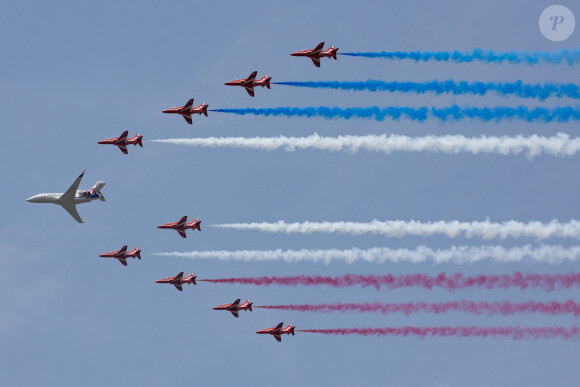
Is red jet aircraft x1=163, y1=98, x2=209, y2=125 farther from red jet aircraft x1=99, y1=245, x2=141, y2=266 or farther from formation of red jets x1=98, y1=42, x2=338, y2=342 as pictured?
red jet aircraft x1=99, y1=245, x2=141, y2=266

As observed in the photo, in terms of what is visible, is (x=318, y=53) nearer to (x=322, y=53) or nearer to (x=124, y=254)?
(x=322, y=53)

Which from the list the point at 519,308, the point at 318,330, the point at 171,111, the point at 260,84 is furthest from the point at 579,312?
the point at 171,111

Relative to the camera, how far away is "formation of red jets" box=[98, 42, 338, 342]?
107m

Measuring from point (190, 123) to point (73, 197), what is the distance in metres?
24.0

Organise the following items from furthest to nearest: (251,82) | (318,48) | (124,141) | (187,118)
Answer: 1. (124,141)
2. (187,118)
3. (251,82)
4. (318,48)

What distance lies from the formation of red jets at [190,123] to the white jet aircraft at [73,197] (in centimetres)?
758

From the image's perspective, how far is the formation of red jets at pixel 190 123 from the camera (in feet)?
350

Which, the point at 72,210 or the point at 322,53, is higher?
the point at 322,53

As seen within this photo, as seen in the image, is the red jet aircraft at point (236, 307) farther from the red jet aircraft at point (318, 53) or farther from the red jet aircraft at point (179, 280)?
the red jet aircraft at point (318, 53)

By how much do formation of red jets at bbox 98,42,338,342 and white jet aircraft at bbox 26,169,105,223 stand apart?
24.9 feet

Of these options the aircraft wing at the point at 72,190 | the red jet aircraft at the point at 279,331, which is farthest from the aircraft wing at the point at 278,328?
the aircraft wing at the point at 72,190

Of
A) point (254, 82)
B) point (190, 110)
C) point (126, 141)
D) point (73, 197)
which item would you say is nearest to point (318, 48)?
point (254, 82)

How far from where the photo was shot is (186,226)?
120 meters

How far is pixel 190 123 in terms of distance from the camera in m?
114
